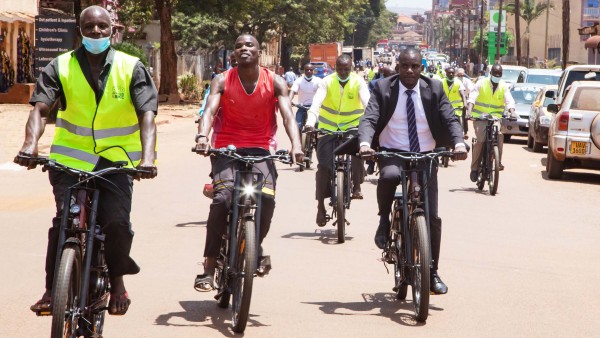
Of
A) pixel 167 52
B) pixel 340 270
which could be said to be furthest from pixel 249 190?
pixel 167 52

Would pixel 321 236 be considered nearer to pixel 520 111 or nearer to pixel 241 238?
pixel 241 238

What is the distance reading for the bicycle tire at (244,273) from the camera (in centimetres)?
676

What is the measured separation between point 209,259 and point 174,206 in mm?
6080

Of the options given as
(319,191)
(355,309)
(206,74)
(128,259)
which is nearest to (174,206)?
(319,191)

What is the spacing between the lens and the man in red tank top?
293 inches

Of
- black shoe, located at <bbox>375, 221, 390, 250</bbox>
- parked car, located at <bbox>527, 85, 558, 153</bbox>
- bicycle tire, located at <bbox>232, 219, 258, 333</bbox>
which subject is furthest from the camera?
parked car, located at <bbox>527, 85, 558, 153</bbox>

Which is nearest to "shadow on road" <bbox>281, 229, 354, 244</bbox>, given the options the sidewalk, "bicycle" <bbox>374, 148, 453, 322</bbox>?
"bicycle" <bbox>374, 148, 453, 322</bbox>

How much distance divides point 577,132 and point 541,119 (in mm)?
5944

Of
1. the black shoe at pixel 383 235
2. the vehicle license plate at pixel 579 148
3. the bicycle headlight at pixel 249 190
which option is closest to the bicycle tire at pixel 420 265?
the black shoe at pixel 383 235

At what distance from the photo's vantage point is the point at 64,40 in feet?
99.2

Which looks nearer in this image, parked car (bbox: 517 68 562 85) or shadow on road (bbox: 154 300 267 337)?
shadow on road (bbox: 154 300 267 337)

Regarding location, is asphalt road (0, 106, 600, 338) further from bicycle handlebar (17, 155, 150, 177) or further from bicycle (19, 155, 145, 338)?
bicycle handlebar (17, 155, 150, 177)

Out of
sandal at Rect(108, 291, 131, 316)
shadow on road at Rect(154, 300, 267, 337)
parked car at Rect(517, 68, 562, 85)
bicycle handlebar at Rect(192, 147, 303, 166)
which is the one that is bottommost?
shadow on road at Rect(154, 300, 267, 337)

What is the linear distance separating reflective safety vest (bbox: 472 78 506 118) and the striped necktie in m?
8.84
